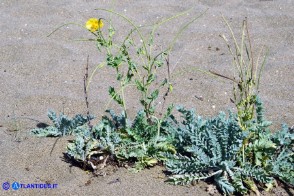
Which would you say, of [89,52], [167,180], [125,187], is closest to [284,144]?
[167,180]

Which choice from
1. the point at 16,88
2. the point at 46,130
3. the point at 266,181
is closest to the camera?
the point at 266,181

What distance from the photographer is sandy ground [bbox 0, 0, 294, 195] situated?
7.56 ft

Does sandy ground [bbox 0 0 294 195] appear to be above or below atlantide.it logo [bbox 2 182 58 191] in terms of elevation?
above

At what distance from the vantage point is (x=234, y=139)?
2.22 meters

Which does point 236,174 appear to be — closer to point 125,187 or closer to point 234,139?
point 234,139

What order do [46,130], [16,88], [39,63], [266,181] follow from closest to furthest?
[266,181] < [46,130] < [16,88] < [39,63]

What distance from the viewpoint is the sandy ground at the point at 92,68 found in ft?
7.56

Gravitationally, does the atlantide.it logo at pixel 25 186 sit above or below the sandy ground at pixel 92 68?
below

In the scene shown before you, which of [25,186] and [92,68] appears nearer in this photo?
[25,186]

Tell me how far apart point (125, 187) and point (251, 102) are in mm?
620

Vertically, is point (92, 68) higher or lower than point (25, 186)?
higher

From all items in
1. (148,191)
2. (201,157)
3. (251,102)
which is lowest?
(148,191)

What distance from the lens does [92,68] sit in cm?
338

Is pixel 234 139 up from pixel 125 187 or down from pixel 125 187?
up
